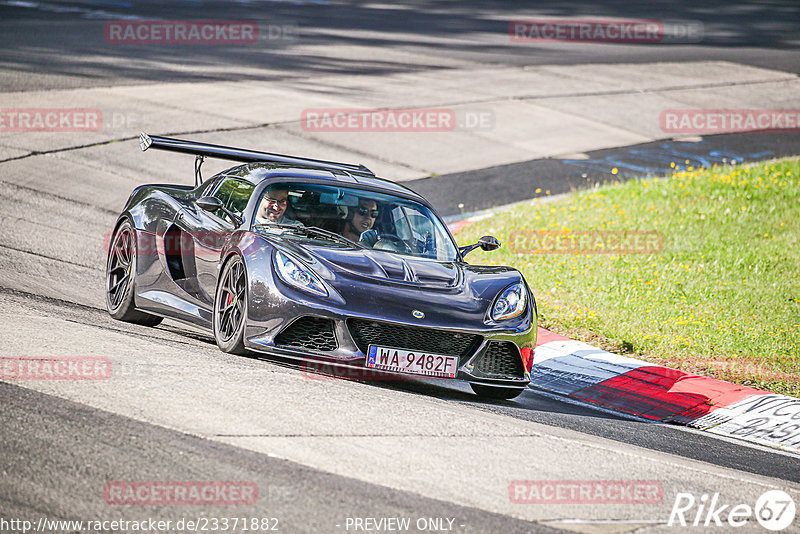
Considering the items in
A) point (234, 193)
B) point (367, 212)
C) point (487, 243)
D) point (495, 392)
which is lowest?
point (495, 392)

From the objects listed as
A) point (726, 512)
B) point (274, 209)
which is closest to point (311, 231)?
point (274, 209)

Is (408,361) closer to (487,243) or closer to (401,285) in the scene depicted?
(401,285)

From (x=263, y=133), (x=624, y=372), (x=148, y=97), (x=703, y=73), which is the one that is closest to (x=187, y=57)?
(x=148, y=97)

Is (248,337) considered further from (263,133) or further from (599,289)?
(263,133)

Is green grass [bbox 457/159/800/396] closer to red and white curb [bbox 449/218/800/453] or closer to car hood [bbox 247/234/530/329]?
red and white curb [bbox 449/218/800/453]

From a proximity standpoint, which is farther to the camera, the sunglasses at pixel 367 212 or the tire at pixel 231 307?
the sunglasses at pixel 367 212

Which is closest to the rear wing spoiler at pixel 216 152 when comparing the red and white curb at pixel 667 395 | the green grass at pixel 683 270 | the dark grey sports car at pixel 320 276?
the dark grey sports car at pixel 320 276

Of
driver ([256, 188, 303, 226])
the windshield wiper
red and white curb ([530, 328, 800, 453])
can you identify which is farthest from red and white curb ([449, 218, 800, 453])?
driver ([256, 188, 303, 226])

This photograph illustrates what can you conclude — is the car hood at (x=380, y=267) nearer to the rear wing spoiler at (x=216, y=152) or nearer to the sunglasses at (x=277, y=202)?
the sunglasses at (x=277, y=202)

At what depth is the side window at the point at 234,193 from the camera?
8062mm

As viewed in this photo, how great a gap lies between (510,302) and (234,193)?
7.66 ft

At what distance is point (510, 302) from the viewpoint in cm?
756

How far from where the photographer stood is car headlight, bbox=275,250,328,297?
6.91 m

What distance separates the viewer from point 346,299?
6859mm
